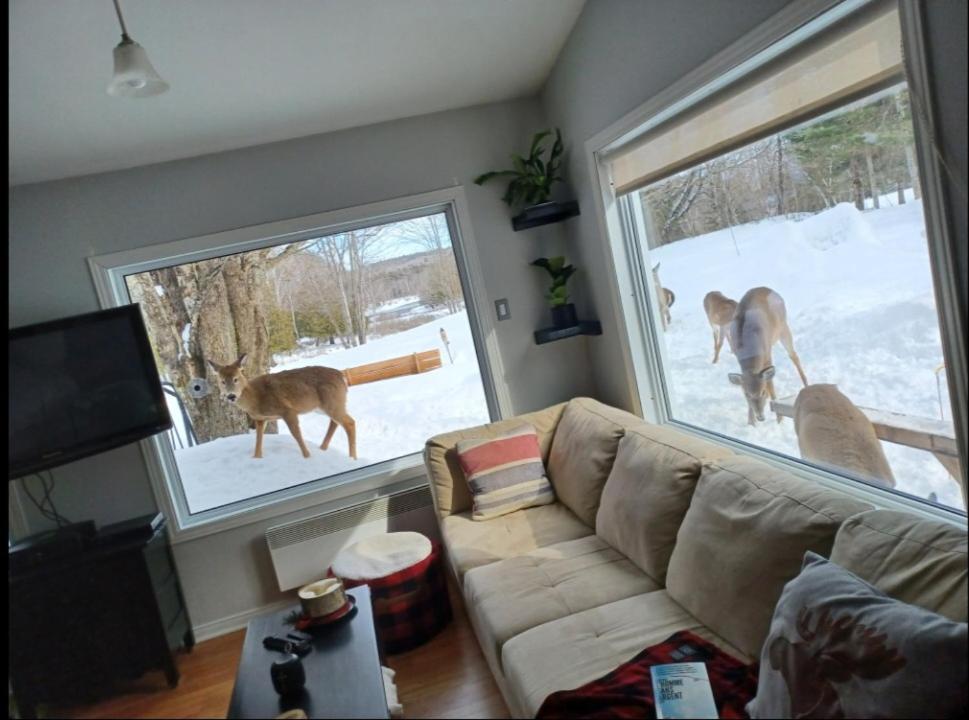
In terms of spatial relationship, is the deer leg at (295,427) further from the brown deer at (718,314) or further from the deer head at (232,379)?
the brown deer at (718,314)

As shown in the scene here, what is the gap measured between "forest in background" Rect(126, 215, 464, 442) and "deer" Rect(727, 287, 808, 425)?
1.26 meters

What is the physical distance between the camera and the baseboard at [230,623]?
244cm

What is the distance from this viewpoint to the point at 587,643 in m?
1.39

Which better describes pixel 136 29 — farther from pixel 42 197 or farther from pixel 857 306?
pixel 857 306

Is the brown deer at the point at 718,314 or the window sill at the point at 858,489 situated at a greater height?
the brown deer at the point at 718,314

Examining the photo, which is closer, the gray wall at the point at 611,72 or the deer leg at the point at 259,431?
the gray wall at the point at 611,72

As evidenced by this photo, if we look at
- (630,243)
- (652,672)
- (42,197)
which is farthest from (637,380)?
(42,197)

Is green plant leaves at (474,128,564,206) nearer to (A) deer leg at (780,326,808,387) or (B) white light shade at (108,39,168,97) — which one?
(A) deer leg at (780,326,808,387)

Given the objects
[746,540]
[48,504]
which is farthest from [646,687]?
[48,504]

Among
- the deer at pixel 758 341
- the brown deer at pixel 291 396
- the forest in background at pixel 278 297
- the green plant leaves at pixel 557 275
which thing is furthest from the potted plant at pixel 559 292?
the brown deer at pixel 291 396

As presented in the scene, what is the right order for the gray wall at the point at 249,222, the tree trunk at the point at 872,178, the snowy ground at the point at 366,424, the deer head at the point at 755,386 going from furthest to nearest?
the snowy ground at the point at 366,424
the gray wall at the point at 249,222
the deer head at the point at 755,386
the tree trunk at the point at 872,178

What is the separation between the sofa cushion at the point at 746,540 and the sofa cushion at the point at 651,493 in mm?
67

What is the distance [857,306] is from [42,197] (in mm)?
2727

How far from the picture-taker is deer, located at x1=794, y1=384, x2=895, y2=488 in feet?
4.74
